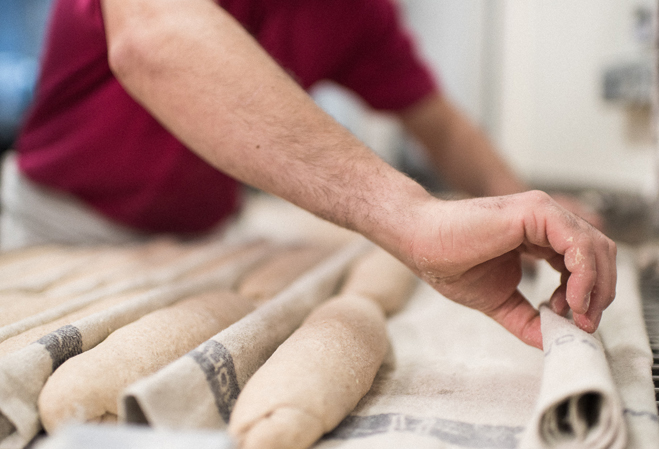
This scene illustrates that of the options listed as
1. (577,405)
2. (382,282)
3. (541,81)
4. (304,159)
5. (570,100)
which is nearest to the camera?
(577,405)

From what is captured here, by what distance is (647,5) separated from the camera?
138 cm

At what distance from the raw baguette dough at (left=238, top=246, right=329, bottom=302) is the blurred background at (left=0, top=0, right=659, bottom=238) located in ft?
2.68

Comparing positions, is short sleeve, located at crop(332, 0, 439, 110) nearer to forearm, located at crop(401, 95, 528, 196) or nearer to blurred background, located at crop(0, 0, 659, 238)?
forearm, located at crop(401, 95, 528, 196)

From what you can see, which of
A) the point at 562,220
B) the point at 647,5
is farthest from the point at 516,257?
the point at 647,5

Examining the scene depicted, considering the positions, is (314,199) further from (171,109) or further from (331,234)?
(331,234)

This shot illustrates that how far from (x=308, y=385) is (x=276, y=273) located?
47cm

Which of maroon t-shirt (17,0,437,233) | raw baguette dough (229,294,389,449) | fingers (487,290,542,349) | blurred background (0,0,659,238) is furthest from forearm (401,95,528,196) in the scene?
raw baguette dough (229,294,389,449)

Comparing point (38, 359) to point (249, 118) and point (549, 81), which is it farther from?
point (549, 81)

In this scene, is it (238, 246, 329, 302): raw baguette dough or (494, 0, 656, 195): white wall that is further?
(494, 0, 656, 195): white wall

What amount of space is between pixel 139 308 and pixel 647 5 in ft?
5.11

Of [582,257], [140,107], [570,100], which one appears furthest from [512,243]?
[570,100]

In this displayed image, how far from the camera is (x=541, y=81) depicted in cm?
196

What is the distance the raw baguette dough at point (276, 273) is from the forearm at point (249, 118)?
27 centimetres

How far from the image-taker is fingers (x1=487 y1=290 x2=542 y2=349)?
0.54 metres
